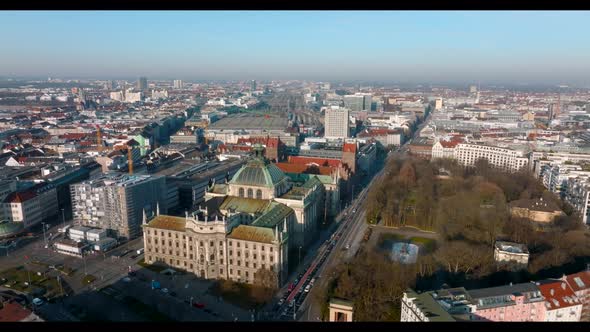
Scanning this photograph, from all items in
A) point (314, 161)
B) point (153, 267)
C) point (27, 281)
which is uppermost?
point (314, 161)

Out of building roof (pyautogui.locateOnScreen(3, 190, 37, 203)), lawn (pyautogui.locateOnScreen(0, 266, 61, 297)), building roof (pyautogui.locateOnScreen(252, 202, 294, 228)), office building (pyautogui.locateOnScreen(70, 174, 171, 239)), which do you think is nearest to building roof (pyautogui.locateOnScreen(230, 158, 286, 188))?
building roof (pyautogui.locateOnScreen(252, 202, 294, 228))

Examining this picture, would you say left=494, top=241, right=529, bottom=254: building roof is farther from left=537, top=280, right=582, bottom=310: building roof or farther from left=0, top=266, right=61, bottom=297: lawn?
left=0, top=266, right=61, bottom=297: lawn

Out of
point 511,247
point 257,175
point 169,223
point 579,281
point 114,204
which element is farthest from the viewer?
point 114,204

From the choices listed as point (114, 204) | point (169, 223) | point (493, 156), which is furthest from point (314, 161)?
point (493, 156)

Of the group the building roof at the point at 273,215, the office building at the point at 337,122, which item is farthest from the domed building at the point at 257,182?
the office building at the point at 337,122

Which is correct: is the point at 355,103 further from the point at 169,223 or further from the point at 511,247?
the point at 169,223

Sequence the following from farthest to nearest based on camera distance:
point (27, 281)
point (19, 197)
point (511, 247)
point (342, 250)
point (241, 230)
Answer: point (19, 197)
point (342, 250)
point (511, 247)
point (241, 230)
point (27, 281)
